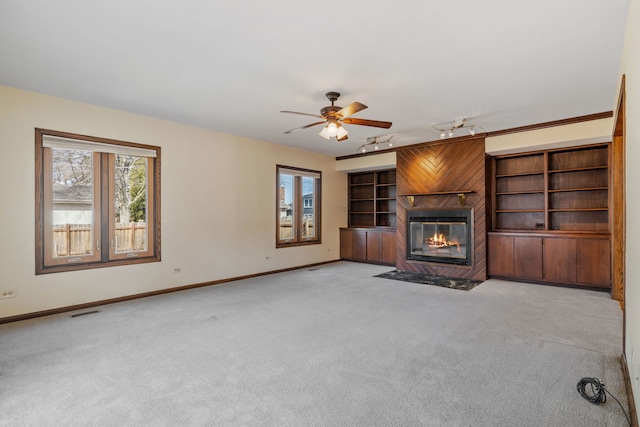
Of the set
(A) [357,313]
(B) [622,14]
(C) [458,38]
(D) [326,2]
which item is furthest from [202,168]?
(B) [622,14]

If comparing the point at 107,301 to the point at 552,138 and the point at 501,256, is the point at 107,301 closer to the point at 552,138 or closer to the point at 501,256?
the point at 501,256

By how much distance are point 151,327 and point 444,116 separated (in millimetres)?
4705

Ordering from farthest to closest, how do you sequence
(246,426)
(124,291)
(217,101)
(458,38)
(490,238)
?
(490,238) < (124,291) < (217,101) < (458,38) < (246,426)

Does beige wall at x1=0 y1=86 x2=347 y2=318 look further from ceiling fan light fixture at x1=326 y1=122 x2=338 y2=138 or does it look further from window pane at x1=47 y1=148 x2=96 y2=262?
ceiling fan light fixture at x1=326 y1=122 x2=338 y2=138

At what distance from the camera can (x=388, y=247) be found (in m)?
7.57

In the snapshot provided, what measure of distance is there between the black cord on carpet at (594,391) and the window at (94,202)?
16.6 feet

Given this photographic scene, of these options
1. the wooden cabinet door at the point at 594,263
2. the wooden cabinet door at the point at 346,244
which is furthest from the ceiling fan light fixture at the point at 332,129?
the wooden cabinet door at the point at 346,244

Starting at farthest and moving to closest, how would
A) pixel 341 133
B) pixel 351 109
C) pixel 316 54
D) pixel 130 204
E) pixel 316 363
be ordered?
pixel 130 204
pixel 341 133
pixel 351 109
pixel 316 54
pixel 316 363

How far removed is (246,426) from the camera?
6.12 ft

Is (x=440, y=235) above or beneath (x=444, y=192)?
beneath

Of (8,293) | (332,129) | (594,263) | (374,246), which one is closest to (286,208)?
(374,246)

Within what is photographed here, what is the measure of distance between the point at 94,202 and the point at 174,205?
1055mm

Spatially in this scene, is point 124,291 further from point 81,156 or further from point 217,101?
point 217,101

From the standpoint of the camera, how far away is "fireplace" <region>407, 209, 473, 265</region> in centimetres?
617
